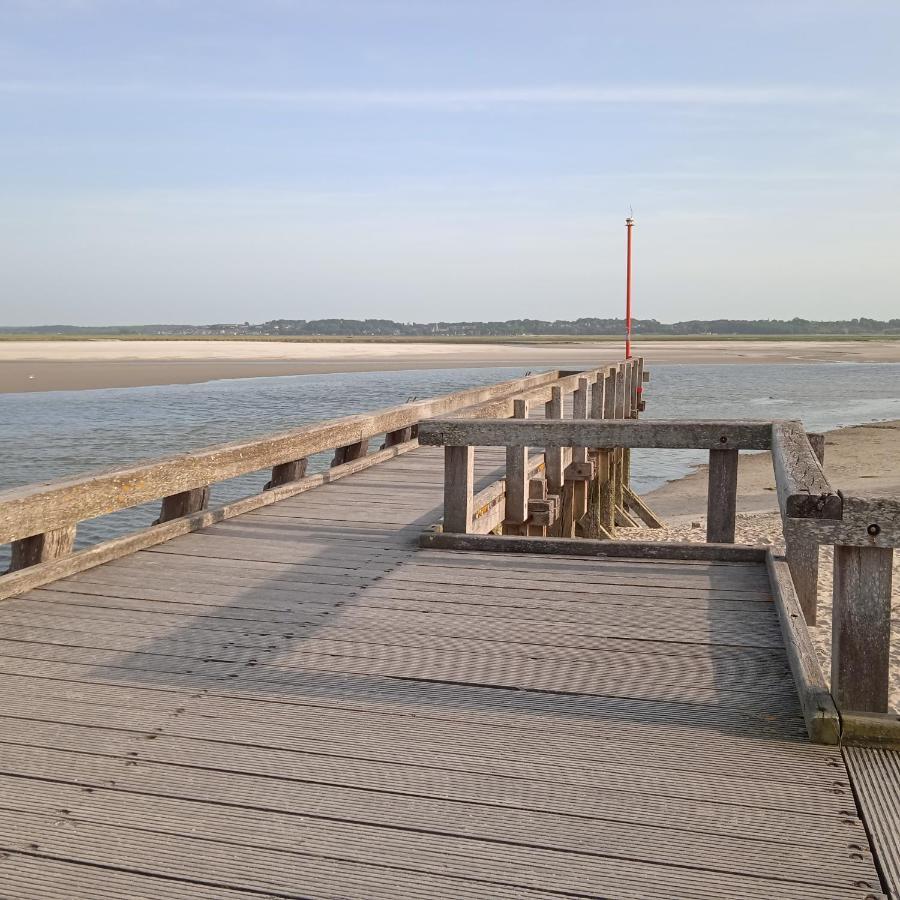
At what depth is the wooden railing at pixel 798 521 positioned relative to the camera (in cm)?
283

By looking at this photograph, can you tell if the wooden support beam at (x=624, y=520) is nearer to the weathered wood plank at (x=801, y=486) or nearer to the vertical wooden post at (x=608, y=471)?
the vertical wooden post at (x=608, y=471)

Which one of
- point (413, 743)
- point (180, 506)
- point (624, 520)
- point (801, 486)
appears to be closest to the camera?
point (413, 743)

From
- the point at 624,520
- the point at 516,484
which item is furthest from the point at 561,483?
the point at 624,520

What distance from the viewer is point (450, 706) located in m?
3.25

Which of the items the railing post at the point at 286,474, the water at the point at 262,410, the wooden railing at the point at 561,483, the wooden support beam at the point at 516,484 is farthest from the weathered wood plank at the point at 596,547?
the water at the point at 262,410

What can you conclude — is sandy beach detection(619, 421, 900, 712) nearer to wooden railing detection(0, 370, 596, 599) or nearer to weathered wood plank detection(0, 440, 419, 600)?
wooden railing detection(0, 370, 596, 599)

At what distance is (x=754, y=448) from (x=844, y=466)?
56.6 feet

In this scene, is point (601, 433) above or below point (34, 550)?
above

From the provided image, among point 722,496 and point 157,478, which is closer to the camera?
point 157,478

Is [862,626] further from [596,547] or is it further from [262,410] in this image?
[262,410]

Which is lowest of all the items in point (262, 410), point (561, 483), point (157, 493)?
point (262, 410)

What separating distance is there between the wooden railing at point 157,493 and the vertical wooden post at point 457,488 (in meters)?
0.40

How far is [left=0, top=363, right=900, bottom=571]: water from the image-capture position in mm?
17453

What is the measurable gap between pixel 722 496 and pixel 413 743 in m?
3.03
